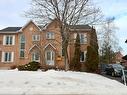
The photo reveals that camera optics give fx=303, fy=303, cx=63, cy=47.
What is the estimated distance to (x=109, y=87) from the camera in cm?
1045

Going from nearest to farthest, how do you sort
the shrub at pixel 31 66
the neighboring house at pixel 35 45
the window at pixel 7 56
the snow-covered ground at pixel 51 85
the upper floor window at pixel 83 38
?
the snow-covered ground at pixel 51 85 < the shrub at pixel 31 66 < the neighboring house at pixel 35 45 < the upper floor window at pixel 83 38 < the window at pixel 7 56

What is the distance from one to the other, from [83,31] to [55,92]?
45.3 meters

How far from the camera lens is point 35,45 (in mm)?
54344

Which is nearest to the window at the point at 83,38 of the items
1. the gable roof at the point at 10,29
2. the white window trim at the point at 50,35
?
the white window trim at the point at 50,35

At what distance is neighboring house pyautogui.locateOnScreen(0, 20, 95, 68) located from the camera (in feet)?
176

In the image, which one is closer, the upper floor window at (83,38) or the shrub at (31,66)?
the shrub at (31,66)

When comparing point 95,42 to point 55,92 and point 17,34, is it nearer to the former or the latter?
point 17,34

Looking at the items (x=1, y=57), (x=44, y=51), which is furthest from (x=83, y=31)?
(x=1, y=57)

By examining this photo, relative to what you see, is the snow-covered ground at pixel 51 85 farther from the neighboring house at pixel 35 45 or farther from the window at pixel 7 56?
the window at pixel 7 56

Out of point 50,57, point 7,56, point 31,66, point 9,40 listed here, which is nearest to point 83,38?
point 50,57

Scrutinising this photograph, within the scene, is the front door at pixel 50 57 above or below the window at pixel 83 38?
below

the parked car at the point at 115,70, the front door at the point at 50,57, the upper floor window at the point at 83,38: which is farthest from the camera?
the upper floor window at the point at 83,38

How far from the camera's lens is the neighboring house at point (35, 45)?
176 feet

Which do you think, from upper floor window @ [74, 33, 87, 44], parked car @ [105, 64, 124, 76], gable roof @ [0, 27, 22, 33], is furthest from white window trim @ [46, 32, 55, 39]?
parked car @ [105, 64, 124, 76]
